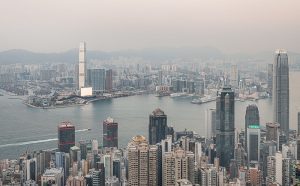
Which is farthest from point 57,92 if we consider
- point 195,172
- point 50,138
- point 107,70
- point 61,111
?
point 195,172

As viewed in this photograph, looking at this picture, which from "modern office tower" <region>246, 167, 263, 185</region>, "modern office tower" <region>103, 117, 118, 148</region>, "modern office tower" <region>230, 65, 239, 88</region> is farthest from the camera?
"modern office tower" <region>230, 65, 239, 88</region>

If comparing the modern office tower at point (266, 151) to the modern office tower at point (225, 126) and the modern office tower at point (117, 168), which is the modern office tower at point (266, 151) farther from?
the modern office tower at point (117, 168)

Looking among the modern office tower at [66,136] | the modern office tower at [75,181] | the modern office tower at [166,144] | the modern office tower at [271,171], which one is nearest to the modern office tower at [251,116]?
the modern office tower at [271,171]

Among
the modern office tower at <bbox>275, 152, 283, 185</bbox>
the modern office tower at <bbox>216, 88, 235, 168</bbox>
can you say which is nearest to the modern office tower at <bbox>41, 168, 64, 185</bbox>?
the modern office tower at <bbox>216, 88, 235, 168</bbox>

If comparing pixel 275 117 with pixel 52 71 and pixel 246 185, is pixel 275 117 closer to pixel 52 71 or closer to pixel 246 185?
pixel 246 185

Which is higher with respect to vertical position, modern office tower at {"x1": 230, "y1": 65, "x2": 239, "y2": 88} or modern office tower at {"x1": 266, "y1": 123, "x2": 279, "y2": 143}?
modern office tower at {"x1": 230, "y1": 65, "x2": 239, "y2": 88}

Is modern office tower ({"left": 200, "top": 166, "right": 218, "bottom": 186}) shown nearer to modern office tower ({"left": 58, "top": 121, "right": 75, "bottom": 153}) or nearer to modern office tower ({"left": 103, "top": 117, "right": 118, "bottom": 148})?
modern office tower ({"left": 103, "top": 117, "right": 118, "bottom": 148})

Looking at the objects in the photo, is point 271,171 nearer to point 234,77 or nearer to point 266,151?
point 266,151
